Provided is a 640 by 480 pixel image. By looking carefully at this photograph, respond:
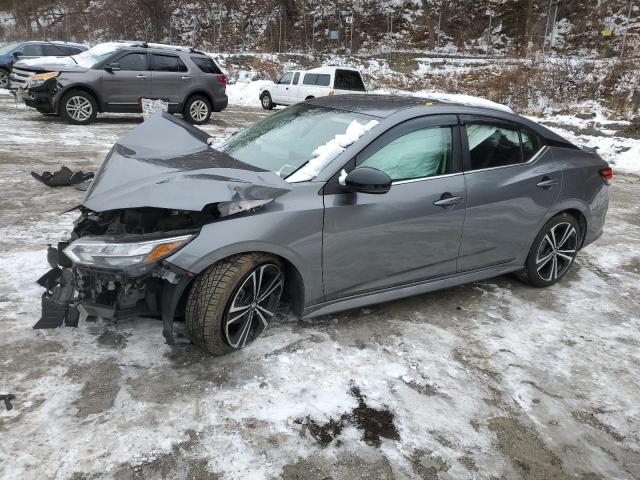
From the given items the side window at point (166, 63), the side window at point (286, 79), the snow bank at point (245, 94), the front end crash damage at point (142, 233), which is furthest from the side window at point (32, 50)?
the front end crash damage at point (142, 233)

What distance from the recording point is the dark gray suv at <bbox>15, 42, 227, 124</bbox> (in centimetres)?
1087

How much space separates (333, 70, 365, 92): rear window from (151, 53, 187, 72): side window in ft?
20.3

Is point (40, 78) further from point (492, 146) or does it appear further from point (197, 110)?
point (492, 146)

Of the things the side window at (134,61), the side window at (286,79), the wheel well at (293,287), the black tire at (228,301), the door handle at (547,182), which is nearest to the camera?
the black tire at (228,301)

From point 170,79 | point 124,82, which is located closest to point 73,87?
point 124,82

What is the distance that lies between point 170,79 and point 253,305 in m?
10.7

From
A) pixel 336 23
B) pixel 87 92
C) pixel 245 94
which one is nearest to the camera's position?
pixel 87 92

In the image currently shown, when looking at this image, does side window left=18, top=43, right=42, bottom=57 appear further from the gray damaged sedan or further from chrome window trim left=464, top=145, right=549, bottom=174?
chrome window trim left=464, top=145, right=549, bottom=174

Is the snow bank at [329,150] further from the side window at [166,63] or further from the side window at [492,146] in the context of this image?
the side window at [166,63]

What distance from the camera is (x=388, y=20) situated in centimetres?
3341

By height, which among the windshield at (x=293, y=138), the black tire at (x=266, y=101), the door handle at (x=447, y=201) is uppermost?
the windshield at (x=293, y=138)

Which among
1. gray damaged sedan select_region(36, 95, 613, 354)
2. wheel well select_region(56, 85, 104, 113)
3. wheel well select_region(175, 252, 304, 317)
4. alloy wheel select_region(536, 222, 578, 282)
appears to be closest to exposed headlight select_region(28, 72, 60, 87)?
wheel well select_region(56, 85, 104, 113)

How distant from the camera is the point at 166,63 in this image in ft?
40.7

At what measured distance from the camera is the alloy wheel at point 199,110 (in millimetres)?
12930
